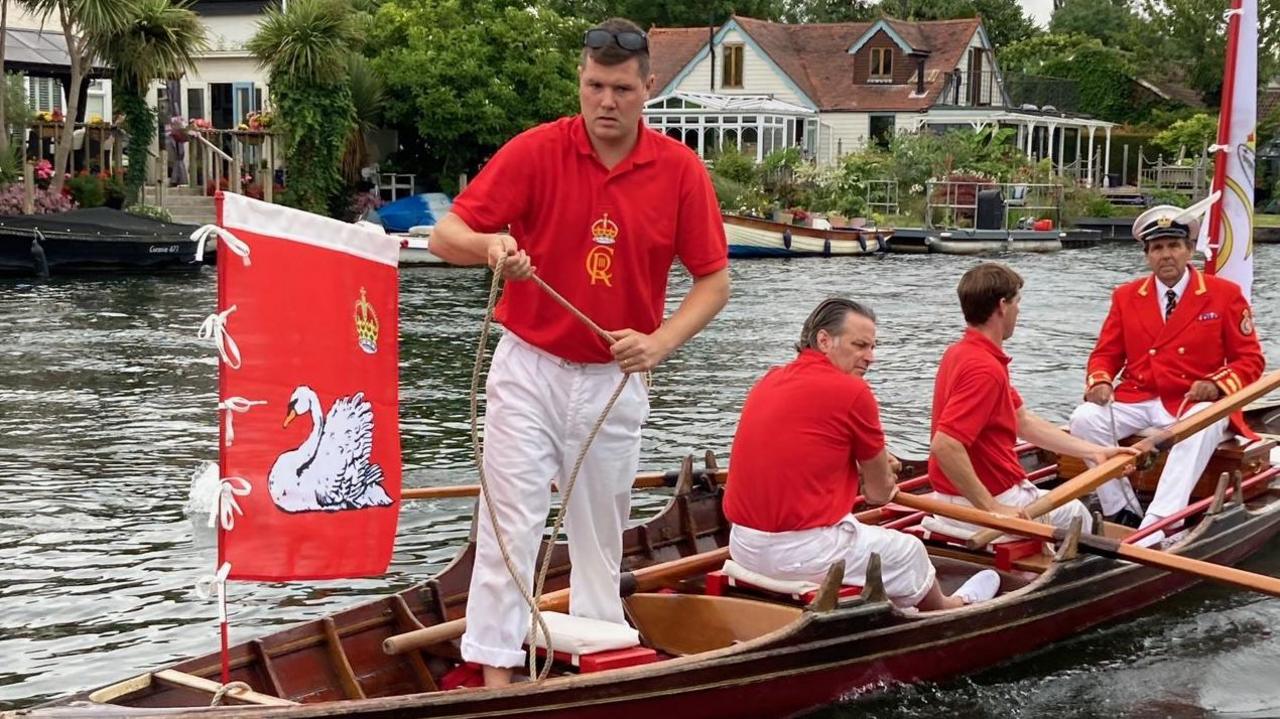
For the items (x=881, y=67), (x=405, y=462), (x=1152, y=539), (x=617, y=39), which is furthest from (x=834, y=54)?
(x=617, y=39)

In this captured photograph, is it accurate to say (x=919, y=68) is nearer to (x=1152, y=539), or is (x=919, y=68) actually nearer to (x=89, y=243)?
(x=89, y=243)

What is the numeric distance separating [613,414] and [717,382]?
1116cm

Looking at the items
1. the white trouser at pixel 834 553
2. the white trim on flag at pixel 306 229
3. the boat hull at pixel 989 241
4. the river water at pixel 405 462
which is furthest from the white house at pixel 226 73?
the white trim on flag at pixel 306 229

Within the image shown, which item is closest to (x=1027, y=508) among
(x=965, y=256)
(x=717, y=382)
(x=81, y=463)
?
(x=81, y=463)

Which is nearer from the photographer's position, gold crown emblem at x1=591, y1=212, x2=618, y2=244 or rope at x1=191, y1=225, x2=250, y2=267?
rope at x1=191, y1=225, x2=250, y2=267

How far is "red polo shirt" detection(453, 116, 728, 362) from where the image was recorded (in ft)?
17.8

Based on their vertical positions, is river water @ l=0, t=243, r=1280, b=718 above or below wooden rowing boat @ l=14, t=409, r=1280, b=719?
below

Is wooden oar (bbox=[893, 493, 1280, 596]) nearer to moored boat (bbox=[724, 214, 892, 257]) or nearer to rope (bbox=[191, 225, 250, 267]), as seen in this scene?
rope (bbox=[191, 225, 250, 267])

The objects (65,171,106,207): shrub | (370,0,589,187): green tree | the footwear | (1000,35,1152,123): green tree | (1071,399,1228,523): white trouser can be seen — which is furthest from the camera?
(1000,35,1152,123): green tree

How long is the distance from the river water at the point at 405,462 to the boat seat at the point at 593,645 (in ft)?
3.67

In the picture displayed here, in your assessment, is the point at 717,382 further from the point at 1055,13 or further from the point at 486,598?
the point at 1055,13

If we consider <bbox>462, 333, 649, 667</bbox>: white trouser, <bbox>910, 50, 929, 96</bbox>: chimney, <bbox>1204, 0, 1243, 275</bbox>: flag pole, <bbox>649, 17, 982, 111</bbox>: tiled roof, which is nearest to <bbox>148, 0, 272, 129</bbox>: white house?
<bbox>649, 17, 982, 111</bbox>: tiled roof

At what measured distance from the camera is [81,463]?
40.0 ft

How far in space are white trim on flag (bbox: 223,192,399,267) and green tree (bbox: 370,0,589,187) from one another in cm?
3096
